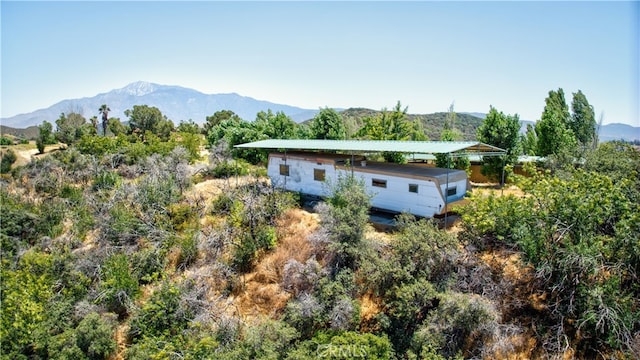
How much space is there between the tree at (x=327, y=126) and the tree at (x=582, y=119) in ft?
82.6

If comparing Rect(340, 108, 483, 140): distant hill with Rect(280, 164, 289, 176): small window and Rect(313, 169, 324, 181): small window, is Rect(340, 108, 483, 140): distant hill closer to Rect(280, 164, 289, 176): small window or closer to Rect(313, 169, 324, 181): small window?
Rect(280, 164, 289, 176): small window

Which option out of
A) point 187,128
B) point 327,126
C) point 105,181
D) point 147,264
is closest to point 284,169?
point 147,264

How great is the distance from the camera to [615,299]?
974 centimetres

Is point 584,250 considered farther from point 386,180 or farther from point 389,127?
point 389,127

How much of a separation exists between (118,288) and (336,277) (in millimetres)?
9150

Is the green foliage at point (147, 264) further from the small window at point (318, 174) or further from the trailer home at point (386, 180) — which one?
the small window at point (318, 174)

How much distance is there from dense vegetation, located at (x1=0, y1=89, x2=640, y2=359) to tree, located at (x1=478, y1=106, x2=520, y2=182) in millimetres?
3978

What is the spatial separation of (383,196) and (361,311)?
19.6 feet

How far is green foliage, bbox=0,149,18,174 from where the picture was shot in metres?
36.6

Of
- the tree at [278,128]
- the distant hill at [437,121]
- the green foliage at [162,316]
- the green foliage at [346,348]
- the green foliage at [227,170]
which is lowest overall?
the green foliage at [162,316]

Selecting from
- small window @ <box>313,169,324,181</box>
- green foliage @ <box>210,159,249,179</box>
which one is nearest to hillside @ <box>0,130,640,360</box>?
small window @ <box>313,169,324,181</box>

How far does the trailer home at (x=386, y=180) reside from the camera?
15.1 meters

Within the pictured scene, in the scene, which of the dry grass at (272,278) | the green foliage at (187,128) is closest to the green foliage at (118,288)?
the dry grass at (272,278)

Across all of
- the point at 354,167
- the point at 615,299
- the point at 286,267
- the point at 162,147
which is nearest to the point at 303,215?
the point at 354,167
